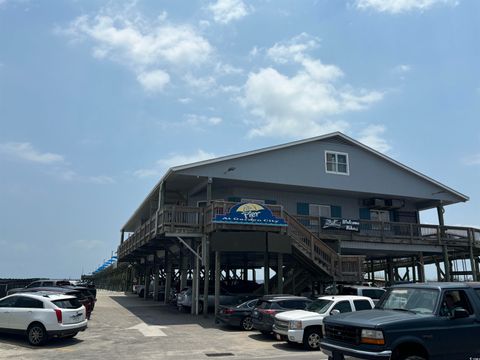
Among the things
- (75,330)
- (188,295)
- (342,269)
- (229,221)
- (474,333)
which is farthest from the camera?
(188,295)

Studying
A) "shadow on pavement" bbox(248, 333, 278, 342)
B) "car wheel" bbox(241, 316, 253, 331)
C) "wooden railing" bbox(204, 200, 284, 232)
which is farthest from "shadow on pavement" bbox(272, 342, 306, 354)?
"wooden railing" bbox(204, 200, 284, 232)

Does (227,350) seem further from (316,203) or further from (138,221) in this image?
(138,221)

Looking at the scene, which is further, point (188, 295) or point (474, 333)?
point (188, 295)

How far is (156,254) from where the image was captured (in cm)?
3278

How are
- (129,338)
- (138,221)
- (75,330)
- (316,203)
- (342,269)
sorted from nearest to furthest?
(75,330)
(129,338)
(342,269)
(316,203)
(138,221)

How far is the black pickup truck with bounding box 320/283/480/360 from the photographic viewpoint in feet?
25.2

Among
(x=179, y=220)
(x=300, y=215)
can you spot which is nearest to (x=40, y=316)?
(x=179, y=220)

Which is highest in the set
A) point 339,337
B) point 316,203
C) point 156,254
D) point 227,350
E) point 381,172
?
point 381,172

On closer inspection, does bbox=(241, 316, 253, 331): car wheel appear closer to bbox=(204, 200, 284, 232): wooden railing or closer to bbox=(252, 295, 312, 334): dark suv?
bbox=(252, 295, 312, 334): dark suv

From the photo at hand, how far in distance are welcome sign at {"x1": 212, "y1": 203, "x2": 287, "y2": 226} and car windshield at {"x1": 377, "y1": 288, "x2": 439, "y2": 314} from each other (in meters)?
11.9

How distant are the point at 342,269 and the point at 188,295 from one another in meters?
8.15

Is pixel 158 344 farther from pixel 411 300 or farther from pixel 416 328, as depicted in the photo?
pixel 416 328

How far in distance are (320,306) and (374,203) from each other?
1655 cm

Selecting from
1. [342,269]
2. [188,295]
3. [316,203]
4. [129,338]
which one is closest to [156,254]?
[188,295]
